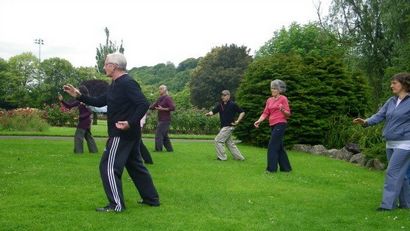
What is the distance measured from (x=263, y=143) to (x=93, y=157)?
28.3 ft

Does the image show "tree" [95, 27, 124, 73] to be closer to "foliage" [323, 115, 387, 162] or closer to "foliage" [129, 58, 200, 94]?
"foliage" [129, 58, 200, 94]

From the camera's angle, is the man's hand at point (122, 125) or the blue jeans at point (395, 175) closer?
the man's hand at point (122, 125)

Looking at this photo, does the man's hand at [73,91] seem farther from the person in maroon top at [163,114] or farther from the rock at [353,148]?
the rock at [353,148]

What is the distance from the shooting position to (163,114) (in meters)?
16.0

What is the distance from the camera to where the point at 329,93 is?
20125 millimetres

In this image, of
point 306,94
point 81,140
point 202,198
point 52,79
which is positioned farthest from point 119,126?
point 52,79

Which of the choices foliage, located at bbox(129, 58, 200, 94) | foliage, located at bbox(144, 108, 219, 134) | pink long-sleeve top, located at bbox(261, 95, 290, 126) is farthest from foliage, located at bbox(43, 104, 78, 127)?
foliage, located at bbox(129, 58, 200, 94)

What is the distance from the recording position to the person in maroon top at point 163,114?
51.6ft

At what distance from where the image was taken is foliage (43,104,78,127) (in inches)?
1385

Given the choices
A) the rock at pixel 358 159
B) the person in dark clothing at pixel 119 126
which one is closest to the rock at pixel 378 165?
the rock at pixel 358 159

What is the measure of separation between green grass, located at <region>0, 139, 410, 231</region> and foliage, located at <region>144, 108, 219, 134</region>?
1687 cm

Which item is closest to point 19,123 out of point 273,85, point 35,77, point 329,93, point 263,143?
point 263,143

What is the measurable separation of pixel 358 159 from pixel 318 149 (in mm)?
3193

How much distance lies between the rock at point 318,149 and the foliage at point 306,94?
3.76 ft
